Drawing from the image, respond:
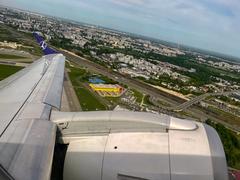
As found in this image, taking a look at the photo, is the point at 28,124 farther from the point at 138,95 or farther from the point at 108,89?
the point at 138,95

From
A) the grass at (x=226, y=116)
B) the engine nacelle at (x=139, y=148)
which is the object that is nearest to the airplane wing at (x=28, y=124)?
the engine nacelle at (x=139, y=148)

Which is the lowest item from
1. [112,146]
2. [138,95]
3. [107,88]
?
[138,95]

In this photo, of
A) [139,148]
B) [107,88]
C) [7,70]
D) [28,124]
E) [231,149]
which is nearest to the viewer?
[139,148]

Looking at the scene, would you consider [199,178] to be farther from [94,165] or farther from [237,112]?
[237,112]

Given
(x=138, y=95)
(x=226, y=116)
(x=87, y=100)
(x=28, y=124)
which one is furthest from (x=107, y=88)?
(x=28, y=124)

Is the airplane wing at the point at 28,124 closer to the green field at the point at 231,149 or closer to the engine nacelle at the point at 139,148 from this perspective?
the engine nacelle at the point at 139,148

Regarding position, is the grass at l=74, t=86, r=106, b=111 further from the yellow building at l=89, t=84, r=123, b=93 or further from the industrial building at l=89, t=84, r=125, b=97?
the yellow building at l=89, t=84, r=123, b=93
